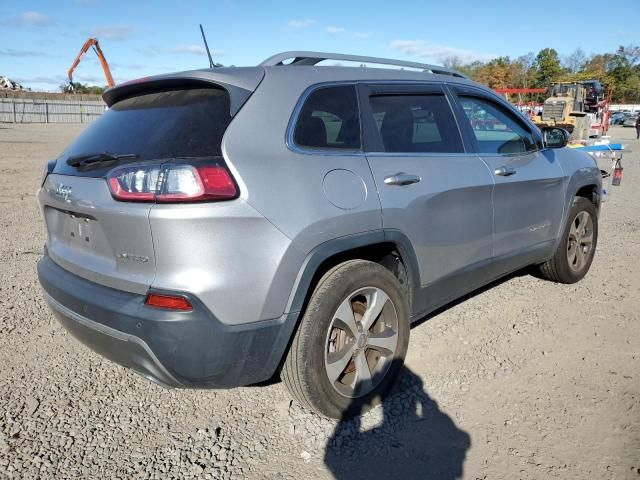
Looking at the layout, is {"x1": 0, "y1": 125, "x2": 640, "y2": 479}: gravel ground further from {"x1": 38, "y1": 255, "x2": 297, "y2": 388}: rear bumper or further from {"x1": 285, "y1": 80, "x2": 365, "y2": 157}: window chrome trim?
{"x1": 285, "y1": 80, "x2": 365, "y2": 157}: window chrome trim

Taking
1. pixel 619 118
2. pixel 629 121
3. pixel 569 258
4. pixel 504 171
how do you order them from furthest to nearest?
pixel 619 118
pixel 629 121
pixel 569 258
pixel 504 171

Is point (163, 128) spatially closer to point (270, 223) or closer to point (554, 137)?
point (270, 223)

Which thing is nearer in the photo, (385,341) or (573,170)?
(385,341)

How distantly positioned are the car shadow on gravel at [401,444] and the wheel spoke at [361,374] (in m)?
0.14

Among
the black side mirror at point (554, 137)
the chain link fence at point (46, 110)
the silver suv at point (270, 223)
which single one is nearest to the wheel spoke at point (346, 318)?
the silver suv at point (270, 223)

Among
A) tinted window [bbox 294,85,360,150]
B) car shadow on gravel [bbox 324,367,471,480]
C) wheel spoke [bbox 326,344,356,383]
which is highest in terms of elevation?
tinted window [bbox 294,85,360,150]

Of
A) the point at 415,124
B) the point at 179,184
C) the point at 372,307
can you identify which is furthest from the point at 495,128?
the point at 179,184

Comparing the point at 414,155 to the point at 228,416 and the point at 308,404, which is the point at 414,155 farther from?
the point at 228,416

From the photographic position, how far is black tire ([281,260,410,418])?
2.54 metres

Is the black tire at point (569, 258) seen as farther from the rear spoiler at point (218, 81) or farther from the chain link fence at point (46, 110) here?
the chain link fence at point (46, 110)

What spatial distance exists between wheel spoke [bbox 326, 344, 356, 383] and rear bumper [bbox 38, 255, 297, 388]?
32cm

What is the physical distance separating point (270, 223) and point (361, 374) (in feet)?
3.48

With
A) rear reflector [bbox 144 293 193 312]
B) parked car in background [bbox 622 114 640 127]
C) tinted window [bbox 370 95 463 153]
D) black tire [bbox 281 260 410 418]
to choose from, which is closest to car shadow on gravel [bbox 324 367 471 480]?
black tire [bbox 281 260 410 418]

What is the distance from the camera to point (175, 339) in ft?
7.25
